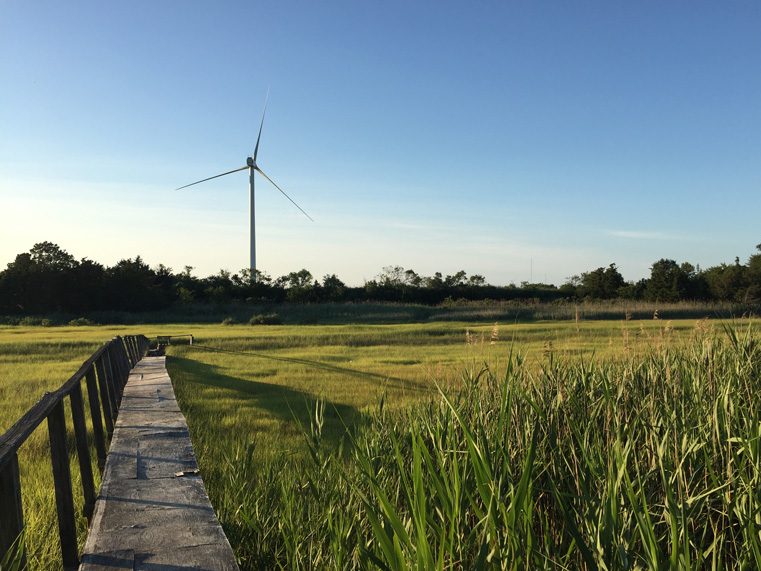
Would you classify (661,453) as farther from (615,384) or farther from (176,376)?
(176,376)

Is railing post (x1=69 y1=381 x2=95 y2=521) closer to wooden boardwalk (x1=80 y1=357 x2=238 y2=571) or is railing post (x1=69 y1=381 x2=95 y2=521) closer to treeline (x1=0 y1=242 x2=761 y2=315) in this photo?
wooden boardwalk (x1=80 y1=357 x2=238 y2=571)

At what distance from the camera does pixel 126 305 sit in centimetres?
5388

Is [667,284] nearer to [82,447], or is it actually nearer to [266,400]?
[266,400]

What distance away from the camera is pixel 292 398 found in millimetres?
11773

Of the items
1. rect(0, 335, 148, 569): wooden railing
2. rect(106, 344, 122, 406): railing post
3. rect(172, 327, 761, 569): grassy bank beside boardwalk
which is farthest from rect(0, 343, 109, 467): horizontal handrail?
rect(106, 344, 122, 406): railing post

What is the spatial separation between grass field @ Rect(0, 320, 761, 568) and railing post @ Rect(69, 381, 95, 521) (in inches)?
7.3

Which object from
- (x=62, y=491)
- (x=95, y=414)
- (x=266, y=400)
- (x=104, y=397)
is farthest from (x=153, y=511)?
(x=266, y=400)

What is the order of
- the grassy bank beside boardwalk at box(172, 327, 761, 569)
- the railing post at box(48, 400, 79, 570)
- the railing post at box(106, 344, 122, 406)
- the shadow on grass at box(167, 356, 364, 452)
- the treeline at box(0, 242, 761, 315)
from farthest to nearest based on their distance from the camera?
the treeline at box(0, 242, 761, 315)
the shadow on grass at box(167, 356, 364, 452)
the railing post at box(106, 344, 122, 406)
the railing post at box(48, 400, 79, 570)
the grassy bank beside boardwalk at box(172, 327, 761, 569)

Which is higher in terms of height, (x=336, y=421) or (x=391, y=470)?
(x=391, y=470)

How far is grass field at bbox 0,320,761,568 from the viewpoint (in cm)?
396

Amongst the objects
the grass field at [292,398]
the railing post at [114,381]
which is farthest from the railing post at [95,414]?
the railing post at [114,381]

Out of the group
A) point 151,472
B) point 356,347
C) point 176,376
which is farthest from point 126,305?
point 151,472

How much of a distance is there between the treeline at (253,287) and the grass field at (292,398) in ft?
101

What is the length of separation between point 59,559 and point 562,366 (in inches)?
169
